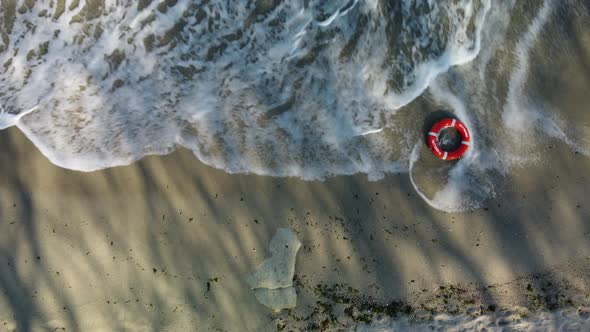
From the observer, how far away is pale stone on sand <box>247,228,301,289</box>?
439cm

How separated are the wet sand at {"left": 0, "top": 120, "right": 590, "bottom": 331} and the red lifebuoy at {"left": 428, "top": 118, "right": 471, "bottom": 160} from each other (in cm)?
52

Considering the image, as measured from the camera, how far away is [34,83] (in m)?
4.36

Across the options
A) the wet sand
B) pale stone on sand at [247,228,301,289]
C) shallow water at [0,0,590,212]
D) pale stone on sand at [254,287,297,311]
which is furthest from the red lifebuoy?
pale stone on sand at [254,287,297,311]

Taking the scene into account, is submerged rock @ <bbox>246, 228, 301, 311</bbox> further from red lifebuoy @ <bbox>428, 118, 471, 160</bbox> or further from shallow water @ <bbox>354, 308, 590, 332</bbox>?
red lifebuoy @ <bbox>428, 118, 471, 160</bbox>

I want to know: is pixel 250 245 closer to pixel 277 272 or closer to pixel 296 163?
pixel 277 272

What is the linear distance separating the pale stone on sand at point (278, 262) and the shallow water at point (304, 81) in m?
0.68

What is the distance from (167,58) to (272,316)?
9.77 ft

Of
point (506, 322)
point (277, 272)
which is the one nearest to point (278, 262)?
point (277, 272)

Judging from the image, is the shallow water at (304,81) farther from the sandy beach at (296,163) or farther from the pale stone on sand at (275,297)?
the pale stone on sand at (275,297)

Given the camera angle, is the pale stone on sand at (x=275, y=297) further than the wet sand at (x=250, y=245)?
Yes

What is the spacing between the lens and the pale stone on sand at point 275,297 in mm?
4418

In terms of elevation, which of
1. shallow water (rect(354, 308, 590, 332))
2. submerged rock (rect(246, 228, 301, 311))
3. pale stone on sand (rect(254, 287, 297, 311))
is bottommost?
shallow water (rect(354, 308, 590, 332))

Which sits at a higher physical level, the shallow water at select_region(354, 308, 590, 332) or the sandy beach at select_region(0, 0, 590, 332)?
the sandy beach at select_region(0, 0, 590, 332)

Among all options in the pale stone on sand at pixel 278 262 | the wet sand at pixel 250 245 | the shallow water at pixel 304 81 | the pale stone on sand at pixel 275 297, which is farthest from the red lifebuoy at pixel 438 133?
the pale stone on sand at pixel 275 297
